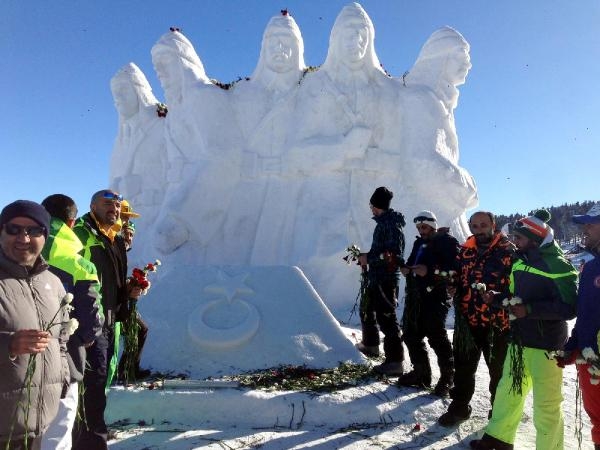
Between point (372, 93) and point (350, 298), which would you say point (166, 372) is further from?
point (372, 93)

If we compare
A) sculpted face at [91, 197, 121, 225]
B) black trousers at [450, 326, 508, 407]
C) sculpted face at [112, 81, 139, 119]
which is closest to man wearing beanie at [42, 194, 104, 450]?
sculpted face at [91, 197, 121, 225]

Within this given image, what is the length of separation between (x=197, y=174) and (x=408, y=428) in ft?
20.8

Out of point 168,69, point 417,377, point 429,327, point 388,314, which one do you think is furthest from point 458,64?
point 417,377

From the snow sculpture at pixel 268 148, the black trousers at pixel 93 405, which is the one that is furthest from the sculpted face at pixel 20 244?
the snow sculpture at pixel 268 148

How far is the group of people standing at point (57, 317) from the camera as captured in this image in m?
1.97

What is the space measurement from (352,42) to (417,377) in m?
6.26

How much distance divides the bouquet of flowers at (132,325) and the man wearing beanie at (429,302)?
209 cm

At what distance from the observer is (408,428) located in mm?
3795

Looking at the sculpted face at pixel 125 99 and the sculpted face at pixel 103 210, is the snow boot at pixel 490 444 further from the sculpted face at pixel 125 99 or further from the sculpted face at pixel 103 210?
the sculpted face at pixel 125 99

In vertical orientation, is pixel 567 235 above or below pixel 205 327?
above

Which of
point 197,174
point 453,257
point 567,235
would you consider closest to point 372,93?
point 197,174

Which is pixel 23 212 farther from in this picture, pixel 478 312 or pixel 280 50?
pixel 280 50

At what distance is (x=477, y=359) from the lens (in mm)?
3814

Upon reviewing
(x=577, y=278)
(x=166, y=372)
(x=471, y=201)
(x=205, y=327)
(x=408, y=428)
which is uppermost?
(x=471, y=201)
